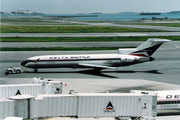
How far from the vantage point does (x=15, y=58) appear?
70.9 m

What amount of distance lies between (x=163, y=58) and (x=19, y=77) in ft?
121

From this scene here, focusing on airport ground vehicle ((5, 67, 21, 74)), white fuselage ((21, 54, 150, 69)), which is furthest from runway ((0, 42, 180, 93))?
white fuselage ((21, 54, 150, 69))

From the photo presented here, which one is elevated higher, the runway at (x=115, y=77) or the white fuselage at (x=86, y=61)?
the white fuselage at (x=86, y=61)

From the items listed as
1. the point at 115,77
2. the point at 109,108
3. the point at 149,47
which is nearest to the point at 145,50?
the point at 149,47

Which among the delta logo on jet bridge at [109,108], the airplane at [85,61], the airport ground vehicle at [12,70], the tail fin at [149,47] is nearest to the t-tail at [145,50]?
the tail fin at [149,47]

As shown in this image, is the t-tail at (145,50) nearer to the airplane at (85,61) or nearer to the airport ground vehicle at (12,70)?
the airplane at (85,61)

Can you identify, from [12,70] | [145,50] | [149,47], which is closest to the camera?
[12,70]

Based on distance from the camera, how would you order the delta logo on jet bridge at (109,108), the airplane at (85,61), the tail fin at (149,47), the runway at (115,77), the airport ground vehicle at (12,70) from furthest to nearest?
the tail fin at (149,47), the airplane at (85,61), the airport ground vehicle at (12,70), the runway at (115,77), the delta logo on jet bridge at (109,108)

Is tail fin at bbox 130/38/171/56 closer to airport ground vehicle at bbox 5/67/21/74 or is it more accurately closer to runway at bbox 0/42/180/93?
runway at bbox 0/42/180/93

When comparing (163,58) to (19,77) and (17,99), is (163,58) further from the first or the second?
(17,99)

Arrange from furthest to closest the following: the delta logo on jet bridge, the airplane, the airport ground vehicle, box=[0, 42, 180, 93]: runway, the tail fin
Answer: the tail fin
the airplane
the airport ground vehicle
box=[0, 42, 180, 93]: runway
the delta logo on jet bridge

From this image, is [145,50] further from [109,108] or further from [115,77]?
[109,108]

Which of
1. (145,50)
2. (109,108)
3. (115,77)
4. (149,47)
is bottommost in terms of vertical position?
(109,108)

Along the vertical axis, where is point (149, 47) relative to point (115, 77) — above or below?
above
